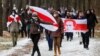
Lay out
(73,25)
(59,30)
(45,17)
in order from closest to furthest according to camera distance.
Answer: (59,30) < (45,17) < (73,25)

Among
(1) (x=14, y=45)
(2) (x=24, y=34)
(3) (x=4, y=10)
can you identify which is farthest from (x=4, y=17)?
(1) (x=14, y=45)

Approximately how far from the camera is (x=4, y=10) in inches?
1441

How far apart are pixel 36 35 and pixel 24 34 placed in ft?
52.7

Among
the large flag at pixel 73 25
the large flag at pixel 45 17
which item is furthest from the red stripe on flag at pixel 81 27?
the large flag at pixel 45 17

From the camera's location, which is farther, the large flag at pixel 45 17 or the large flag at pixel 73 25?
the large flag at pixel 73 25

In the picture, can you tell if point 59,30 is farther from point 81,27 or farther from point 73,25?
point 73,25

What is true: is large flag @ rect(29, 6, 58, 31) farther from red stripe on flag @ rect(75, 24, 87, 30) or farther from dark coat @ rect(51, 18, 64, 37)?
red stripe on flag @ rect(75, 24, 87, 30)

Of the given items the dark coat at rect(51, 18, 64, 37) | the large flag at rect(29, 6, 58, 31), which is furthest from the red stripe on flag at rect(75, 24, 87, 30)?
the dark coat at rect(51, 18, 64, 37)

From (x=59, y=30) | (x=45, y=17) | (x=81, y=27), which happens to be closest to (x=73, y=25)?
(x=81, y=27)

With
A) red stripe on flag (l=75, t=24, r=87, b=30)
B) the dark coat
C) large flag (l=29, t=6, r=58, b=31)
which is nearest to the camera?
the dark coat

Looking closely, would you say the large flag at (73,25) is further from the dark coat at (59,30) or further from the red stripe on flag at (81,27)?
the dark coat at (59,30)

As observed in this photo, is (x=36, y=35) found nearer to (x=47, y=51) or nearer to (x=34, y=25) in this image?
(x=34, y=25)

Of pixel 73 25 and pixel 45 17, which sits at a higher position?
pixel 45 17

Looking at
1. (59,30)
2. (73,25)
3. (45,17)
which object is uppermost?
(45,17)
